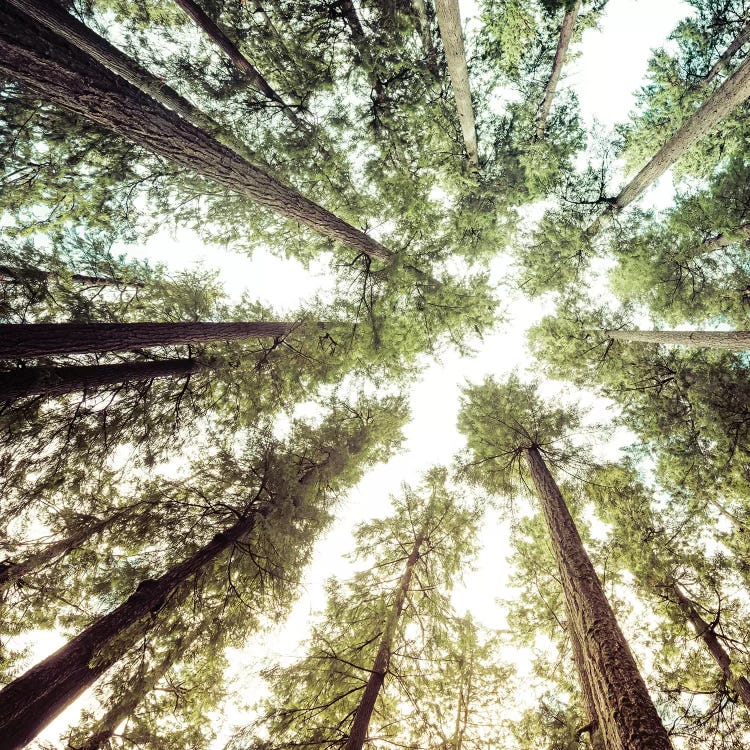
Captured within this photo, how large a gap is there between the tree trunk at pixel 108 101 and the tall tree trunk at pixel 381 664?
27.3 feet

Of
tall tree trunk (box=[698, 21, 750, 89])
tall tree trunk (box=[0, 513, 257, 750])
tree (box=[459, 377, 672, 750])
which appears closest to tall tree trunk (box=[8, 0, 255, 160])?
tall tree trunk (box=[0, 513, 257, 750])

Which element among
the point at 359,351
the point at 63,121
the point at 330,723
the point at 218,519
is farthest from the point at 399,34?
the point at 330,723

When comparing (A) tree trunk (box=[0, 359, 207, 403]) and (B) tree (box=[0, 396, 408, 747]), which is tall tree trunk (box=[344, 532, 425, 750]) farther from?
(A) tree trunk (box=[0, 359, 207, 403])

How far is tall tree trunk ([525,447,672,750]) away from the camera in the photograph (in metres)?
2.72

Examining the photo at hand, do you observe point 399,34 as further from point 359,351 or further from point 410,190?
point 359,351

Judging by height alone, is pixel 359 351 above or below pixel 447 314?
below

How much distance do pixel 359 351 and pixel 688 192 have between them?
9338mm

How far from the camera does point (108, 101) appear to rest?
12.0ft

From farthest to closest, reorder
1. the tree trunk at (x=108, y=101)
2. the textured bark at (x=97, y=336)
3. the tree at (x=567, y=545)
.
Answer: the textured bark at (x=97, y=336) < the tree trunk at (x=108, y=101) < the tree at (x=567, y=545)

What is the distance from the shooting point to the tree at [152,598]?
3986 millimetres

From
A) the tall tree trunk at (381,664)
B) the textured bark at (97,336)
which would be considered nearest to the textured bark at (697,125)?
the textured bark at (97,336)

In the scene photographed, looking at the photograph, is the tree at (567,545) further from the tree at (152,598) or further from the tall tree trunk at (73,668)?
the tall tree trunk at (73,668)

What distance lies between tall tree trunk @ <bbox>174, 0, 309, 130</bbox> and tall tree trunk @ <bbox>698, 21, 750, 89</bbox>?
9.09m

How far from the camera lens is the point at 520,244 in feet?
29.3
